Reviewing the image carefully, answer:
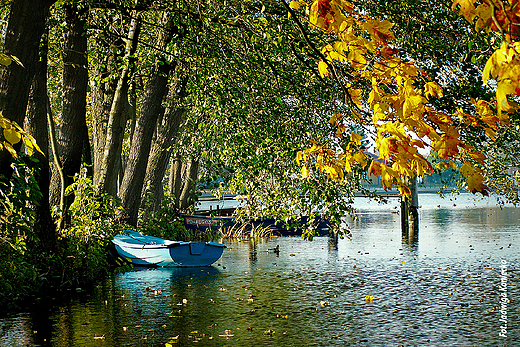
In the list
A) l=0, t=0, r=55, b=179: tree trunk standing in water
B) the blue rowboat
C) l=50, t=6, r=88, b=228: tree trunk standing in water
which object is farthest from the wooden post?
l=0, t=0, r=55, b=179: tree trunk standing in water

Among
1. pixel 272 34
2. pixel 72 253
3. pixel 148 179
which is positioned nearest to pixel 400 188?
pixel 272 34

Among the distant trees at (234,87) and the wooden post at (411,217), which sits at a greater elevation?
the distant trees at (234,87)

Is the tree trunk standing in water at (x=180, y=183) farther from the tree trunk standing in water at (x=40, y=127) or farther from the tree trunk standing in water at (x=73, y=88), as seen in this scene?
the tree trunk standing in water at (x=40, y=127)

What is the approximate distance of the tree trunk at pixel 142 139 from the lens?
15727 millimetres

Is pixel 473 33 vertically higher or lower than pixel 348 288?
higher

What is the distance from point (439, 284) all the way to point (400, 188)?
1027cm

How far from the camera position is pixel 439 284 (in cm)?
1311

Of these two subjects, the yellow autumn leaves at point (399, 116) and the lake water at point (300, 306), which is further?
the lake water at point (300, 306)

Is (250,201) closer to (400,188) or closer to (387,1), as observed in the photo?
(387,1)

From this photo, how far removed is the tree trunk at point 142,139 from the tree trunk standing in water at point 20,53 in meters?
6.24

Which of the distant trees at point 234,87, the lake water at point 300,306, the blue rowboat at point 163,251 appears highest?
the distant trees at point 234,87

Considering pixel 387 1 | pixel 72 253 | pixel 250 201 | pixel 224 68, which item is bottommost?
pixel 72 253

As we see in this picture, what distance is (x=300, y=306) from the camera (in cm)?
1098

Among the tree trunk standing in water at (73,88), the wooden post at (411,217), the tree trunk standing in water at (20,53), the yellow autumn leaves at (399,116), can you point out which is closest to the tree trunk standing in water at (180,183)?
the wooden post at (411,217)
